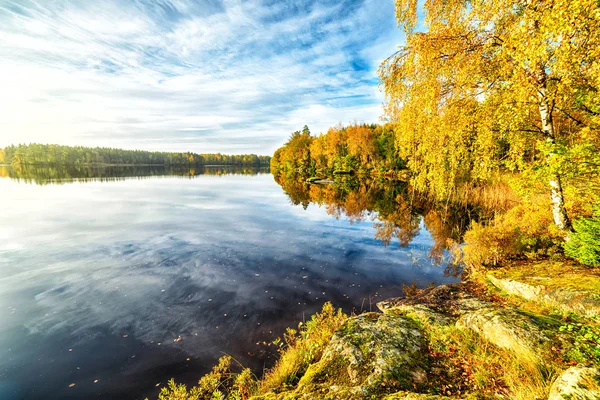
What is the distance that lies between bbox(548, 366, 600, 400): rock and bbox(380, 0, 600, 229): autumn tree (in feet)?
17.9

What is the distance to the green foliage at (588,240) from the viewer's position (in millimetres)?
6805

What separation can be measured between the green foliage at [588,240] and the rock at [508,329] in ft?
13.8

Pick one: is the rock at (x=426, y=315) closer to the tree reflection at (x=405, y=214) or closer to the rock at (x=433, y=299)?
the rock at (x=433, y=299)

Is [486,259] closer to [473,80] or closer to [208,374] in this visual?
[473,80]

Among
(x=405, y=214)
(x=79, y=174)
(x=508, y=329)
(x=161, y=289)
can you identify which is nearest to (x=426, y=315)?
(x=508, y=329)

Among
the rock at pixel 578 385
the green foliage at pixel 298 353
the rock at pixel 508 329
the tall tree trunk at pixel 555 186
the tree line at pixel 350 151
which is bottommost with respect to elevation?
the green foliage at pixel 298 353

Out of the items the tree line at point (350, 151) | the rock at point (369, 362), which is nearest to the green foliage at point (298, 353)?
the rock at point (369, 362)

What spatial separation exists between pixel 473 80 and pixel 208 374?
1194cm

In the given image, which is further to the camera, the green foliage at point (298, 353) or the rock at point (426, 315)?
the rock at point (426, 315)

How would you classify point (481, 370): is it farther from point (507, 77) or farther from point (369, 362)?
point (507, 77)

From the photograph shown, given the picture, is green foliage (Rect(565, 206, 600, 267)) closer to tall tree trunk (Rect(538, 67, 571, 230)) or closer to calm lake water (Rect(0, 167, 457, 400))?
tall tree trunk (Rect(538, 67, 571, 230))

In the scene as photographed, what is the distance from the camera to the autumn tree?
18.9 ft

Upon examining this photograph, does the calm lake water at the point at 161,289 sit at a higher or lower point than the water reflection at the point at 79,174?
lower

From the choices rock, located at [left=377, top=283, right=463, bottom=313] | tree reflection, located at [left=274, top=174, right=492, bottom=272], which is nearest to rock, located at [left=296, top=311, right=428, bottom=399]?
rock, located at [left=377, top=283, right=463, bottom=313]
